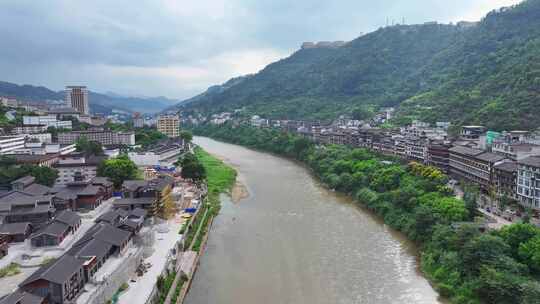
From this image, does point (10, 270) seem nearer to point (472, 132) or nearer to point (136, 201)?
point (136, 201)

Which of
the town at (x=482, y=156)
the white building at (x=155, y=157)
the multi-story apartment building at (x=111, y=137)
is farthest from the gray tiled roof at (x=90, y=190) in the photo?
the multi-story apartment building at (x=111, y=137)

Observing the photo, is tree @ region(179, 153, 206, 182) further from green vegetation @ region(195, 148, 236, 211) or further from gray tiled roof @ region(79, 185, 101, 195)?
gray tiled roof @ region(79, 185, 101, 195)

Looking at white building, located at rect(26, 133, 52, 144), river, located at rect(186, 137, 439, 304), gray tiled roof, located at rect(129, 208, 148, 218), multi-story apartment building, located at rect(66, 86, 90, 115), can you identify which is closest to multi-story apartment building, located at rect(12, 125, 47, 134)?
white building, located at rect(26, 133, 52, 144)

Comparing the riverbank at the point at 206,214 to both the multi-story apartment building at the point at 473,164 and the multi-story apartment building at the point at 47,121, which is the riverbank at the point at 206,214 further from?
the multi-story apartment building at the point at 47,121

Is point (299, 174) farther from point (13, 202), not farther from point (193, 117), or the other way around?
point (193, 117)

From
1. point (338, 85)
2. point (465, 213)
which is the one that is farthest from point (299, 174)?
point (338, 85)

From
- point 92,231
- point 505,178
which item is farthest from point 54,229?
point 505,178
